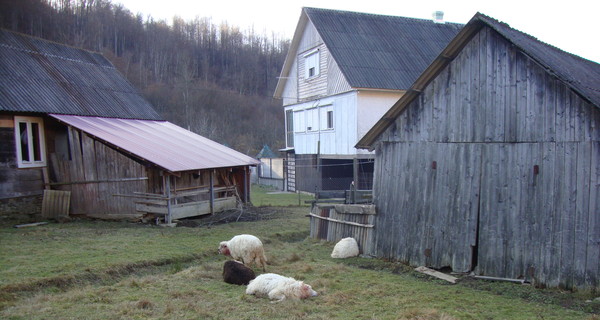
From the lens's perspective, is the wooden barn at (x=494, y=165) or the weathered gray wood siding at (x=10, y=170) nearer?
the wooden barn at (x=494, y=165)

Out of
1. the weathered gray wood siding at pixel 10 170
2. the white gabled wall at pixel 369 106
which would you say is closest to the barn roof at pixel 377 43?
the white gabled wall at pixel 369 106

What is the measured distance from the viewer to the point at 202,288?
973cm

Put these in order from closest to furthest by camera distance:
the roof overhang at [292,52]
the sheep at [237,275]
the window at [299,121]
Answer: the sheep at [237,275], the roof overhang at [292,52], the window at [299,121]

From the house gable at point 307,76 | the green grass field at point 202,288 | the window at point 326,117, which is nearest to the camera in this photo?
the green grass field at point 202,288

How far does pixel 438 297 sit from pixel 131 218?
42.3ft

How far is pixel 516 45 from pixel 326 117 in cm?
1872

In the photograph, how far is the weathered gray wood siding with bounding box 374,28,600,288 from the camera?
9.26 metres

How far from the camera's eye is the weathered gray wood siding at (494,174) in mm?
9258

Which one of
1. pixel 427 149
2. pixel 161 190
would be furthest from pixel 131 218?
pixel 427 149

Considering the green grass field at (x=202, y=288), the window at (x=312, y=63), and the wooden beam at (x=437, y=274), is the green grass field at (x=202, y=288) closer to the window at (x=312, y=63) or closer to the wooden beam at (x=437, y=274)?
the wooden beam at (x=437, y=274)

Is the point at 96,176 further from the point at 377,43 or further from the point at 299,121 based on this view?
the point at 377,43

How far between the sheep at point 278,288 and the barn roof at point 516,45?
516cm

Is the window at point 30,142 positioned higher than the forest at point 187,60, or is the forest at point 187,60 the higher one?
the forest at point 187,60

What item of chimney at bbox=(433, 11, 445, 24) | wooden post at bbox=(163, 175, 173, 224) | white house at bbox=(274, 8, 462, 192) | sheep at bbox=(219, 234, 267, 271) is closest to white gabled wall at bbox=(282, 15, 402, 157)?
white house at bbox=(274, 8, 462, 192)
